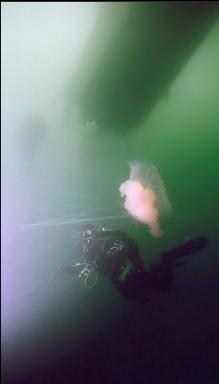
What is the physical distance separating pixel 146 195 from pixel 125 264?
0.45 m

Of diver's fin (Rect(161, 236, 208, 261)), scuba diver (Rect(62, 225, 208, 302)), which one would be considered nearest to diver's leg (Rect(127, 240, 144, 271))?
scuba diver (Rect(62, 225, 208, 302))

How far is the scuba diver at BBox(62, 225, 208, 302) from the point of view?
5.87 ft

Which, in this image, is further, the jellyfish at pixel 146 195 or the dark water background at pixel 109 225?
the jellyfish at pixel 146 195

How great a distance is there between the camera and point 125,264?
1790 millimetres

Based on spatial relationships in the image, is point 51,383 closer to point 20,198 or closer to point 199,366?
point 199,366

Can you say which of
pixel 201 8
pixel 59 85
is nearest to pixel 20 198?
pixel 59 85

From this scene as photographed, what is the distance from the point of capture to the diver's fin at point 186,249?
5.92 feet

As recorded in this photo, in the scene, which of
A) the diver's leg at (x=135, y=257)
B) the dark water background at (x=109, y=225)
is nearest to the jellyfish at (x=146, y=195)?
the dark water background at (x=109, y=225)

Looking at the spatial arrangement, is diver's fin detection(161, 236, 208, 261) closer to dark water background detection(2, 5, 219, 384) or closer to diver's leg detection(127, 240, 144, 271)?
dark water background detection(2, 5, 219, 384)

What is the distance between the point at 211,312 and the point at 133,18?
2.07m

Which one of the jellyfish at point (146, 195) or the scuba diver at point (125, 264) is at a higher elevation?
the jellyfish at point (146, 195)

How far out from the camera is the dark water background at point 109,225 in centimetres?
172

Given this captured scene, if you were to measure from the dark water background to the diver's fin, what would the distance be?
0.13 feet

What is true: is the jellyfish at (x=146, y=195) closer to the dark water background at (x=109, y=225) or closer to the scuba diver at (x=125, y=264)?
the dark water background at (x=109, y=225)
